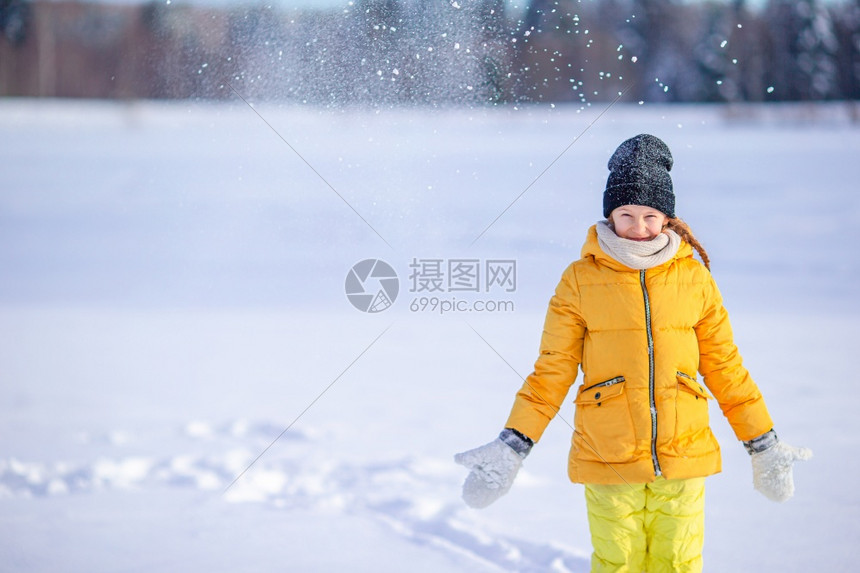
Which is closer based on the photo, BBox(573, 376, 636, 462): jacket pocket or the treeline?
BBox(573, 376, 636, 462): jacket pocket

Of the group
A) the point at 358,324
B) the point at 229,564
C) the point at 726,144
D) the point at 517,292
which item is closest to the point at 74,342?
the point at 358,324

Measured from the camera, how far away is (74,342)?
480cm

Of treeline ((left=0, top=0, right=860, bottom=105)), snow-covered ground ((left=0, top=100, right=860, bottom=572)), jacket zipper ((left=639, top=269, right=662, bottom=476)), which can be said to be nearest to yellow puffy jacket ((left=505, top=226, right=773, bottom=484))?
jacket zipper ((left=639, top=269, right=662, bottom=476))

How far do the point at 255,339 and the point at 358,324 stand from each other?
22.7 inches

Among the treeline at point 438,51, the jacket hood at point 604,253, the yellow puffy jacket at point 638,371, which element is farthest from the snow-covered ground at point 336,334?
the jacket hood at point 604,253

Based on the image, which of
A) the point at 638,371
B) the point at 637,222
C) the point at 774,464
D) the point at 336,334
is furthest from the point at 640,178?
the point at 336,334

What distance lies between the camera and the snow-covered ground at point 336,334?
2.55 metres

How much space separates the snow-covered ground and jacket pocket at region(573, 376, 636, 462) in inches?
25.1

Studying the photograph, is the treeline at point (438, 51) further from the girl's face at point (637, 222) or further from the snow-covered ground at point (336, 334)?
the girl's face at point (637, 222)

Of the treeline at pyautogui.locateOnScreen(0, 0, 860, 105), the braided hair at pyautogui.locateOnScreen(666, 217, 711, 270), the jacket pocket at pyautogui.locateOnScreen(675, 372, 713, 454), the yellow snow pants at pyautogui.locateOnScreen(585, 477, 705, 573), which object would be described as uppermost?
the treeline at pyautogui.locateOnScreen(0, 0, 860, 105)

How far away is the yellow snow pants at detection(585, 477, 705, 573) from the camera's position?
178 centimetres

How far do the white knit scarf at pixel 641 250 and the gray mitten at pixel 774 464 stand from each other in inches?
17.0

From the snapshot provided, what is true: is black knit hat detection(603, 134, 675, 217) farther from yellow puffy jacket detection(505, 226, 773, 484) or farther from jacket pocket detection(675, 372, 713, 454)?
jacket pocket detection(675, 372, 713, 454)

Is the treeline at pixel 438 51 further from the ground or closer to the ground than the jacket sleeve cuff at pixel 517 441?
further from the ground
